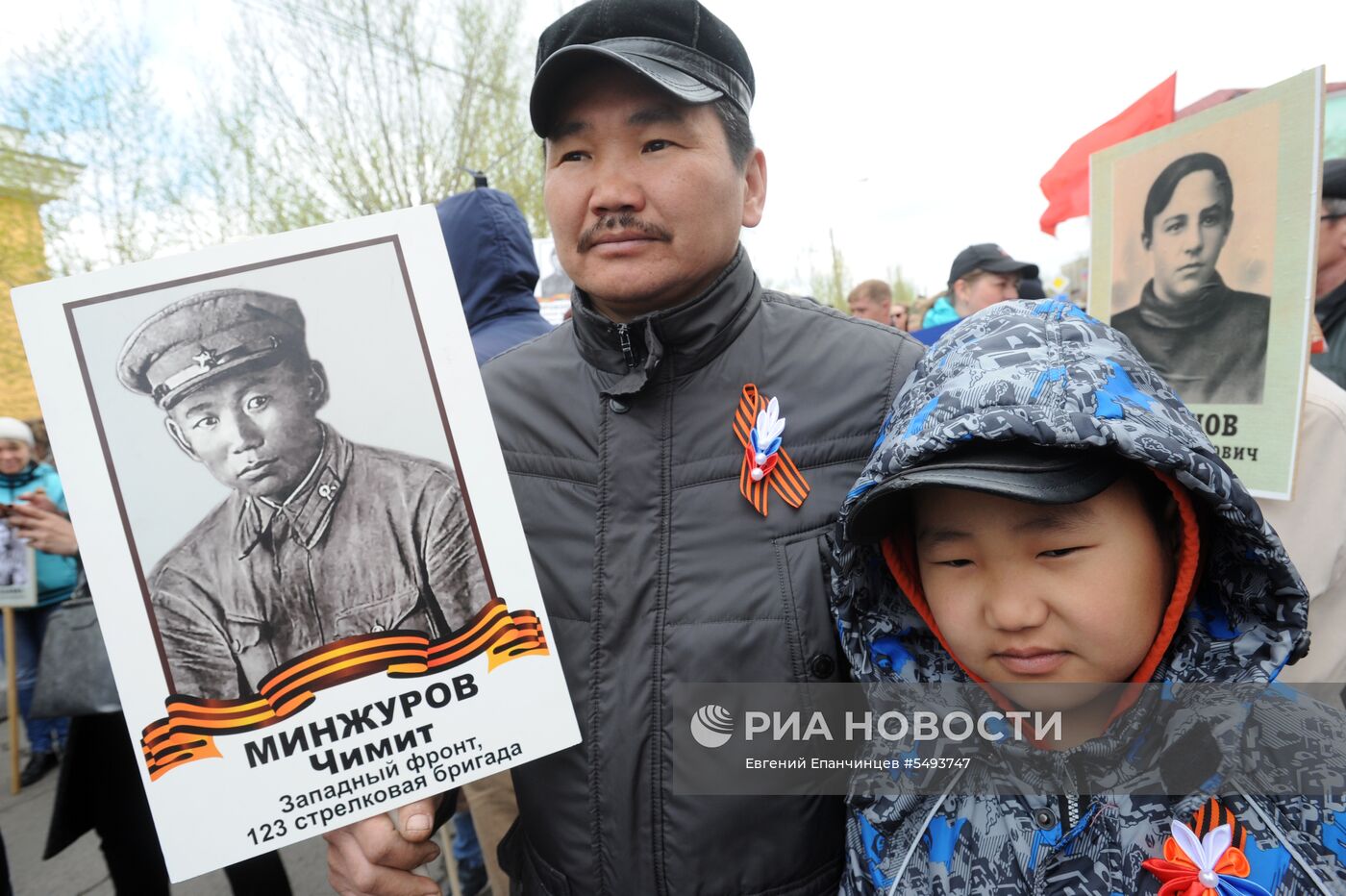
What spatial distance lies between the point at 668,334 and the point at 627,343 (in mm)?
64

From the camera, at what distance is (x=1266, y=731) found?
881mm

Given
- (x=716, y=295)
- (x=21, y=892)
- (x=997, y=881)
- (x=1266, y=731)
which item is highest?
(x=716, y=295)

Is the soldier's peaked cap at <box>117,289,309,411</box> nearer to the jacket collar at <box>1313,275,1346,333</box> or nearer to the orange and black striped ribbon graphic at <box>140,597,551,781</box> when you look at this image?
the orange and black striped ribbon graphic at <box>140,597,551,781</box>

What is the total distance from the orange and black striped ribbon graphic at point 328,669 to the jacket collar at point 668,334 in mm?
388

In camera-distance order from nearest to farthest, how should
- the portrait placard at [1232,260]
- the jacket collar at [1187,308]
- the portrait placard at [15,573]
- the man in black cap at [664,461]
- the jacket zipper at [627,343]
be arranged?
the man in black cap at [664,461], the jacket zipper at [627,343], the portrait placard at [1232,260], the jacket collar at [1187,308], the portrait placard at [15,573]

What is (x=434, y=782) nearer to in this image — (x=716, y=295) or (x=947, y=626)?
(x=947, y=626)

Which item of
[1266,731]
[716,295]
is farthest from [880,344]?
[1266,731]

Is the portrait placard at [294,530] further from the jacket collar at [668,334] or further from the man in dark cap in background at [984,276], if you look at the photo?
the man in dark cap in background at [984,276]

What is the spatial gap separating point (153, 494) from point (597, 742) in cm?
65

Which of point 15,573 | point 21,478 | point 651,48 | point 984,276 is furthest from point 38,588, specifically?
point 984,276

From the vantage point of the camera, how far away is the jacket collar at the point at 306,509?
2.99ft

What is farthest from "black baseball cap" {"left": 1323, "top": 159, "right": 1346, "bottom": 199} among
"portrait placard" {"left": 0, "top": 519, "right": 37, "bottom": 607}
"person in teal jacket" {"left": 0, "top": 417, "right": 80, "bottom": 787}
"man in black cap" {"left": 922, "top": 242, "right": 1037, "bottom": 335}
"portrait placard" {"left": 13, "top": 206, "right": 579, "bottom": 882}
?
"portrait placard" {"left": 0, "top": 519, "right": 37, "bottom": 607}

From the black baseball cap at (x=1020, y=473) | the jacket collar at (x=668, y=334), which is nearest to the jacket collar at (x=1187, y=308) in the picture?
the black baseball cap at (x=1020, y=473)

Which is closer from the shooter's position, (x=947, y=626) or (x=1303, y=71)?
(x=947, y=626)
